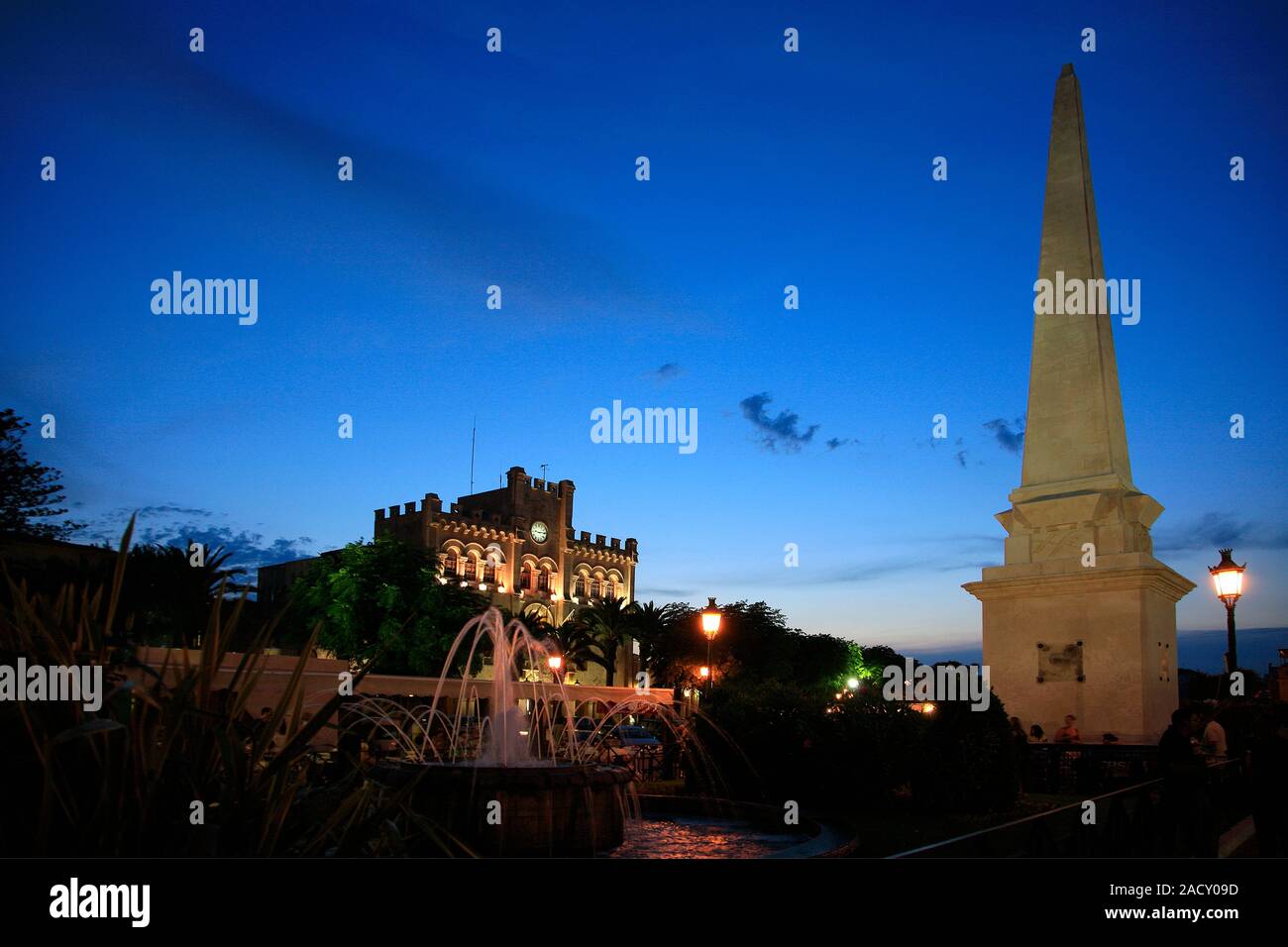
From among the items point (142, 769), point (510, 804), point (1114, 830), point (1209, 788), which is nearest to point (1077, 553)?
point (1209, 788)

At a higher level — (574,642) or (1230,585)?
(1230,585)

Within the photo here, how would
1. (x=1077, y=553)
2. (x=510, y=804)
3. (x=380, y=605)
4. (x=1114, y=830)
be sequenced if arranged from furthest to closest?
(x=380, y=605) < (x=1077, y=553) < (x=510, y=804) < (x=1114, y=830)

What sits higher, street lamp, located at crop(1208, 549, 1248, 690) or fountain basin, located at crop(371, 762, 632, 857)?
street lamp, located at crop(1208, 549, 1248, 690)

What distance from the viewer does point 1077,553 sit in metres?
21.4

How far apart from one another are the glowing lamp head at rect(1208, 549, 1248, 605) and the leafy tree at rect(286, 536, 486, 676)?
1696 inches

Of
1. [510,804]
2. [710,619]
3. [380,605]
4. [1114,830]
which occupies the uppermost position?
[710,619]

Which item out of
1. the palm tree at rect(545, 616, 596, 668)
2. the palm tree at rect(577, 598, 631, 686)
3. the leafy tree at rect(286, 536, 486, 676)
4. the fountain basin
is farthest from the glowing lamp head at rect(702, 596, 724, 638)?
the palm tree at rect(545, 616, 596, 668)

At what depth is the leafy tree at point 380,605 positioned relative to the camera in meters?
52.6

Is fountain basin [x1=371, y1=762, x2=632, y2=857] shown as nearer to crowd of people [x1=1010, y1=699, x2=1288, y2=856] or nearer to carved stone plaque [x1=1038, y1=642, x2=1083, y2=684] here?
crowd of people [x1=1010, y1=699, x2=1288, y2=856]

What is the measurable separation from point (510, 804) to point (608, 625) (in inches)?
2435

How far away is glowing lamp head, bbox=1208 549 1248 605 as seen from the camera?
45.7 ft

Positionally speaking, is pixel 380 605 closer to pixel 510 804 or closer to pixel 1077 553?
pixel 1077 553
